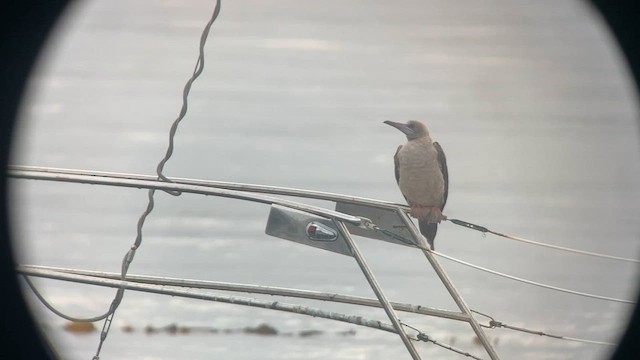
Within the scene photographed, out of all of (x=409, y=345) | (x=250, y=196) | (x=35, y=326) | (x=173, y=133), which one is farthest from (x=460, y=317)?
(x=35, y=326)

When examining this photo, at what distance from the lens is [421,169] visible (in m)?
6.45

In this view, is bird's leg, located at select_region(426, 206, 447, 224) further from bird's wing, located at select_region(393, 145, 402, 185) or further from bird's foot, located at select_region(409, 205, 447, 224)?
bird's wing, located at select_region(393, 145, 402, 185)

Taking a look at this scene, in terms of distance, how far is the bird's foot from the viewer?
5.93m

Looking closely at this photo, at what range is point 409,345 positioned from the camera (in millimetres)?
4613

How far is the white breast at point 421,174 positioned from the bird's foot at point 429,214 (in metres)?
0.28

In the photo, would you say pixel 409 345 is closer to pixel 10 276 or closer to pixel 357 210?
pixel 357 210

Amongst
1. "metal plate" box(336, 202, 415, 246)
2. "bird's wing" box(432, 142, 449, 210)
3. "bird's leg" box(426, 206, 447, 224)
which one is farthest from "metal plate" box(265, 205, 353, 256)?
"bird's wing" box(432, 142, 449, 210)

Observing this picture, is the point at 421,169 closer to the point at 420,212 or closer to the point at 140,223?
the point at 420,212

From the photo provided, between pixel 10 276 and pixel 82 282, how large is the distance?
0.38 meters

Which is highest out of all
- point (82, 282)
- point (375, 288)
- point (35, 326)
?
point (375, 288)

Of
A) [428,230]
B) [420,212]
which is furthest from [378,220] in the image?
[428,230]

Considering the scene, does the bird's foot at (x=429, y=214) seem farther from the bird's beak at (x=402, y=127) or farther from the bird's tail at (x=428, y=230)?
the bird's beak at (x=402, y=127)

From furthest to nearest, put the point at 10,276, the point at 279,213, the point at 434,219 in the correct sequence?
the point at 434,219 → the point at 10,276 → the point at 279,213

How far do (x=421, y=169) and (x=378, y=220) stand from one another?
1390mm
